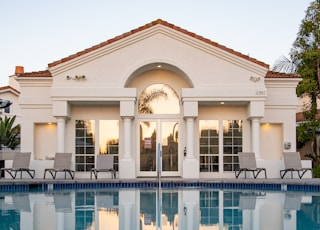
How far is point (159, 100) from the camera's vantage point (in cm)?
2062

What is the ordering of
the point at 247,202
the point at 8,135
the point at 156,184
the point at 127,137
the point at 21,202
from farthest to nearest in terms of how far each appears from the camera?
the point at 8,135 < the point at 127,137 < the point at 156,184 < the point at 21,202 < the point at 247,202

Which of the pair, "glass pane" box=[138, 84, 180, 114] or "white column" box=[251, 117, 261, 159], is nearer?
"white column" box=[251, 117, 261, 159]

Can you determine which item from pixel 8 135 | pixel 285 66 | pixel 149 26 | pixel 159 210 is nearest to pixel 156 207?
pixel 159 210

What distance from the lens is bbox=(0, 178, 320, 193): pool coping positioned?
56.3ft

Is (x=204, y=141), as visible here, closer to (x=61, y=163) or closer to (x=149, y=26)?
(x=149, y=26)

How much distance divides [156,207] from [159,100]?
8.99m

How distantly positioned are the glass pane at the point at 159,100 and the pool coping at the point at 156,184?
155 inches

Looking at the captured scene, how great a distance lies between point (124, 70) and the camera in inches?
760

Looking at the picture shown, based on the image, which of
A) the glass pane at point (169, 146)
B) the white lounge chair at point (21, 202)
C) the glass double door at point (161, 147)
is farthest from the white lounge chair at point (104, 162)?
the white lounge chair at point (21, 202)

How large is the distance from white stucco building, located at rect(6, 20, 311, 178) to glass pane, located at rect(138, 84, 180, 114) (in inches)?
1.8

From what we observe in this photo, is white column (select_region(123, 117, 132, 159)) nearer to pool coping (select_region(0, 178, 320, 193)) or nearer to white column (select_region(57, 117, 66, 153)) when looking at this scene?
pool coping (select_region(0, 178, 320, 193))

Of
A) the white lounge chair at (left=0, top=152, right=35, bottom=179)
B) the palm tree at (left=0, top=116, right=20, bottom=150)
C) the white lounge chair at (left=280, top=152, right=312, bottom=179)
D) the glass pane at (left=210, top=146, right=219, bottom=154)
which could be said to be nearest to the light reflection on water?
the white lounge chair at (left=0, top=152, right=35, bottom=179)

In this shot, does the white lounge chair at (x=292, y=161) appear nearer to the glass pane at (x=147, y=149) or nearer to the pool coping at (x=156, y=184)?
the pool coping at (x=156, y=184)

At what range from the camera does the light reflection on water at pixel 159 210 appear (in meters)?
9.57
